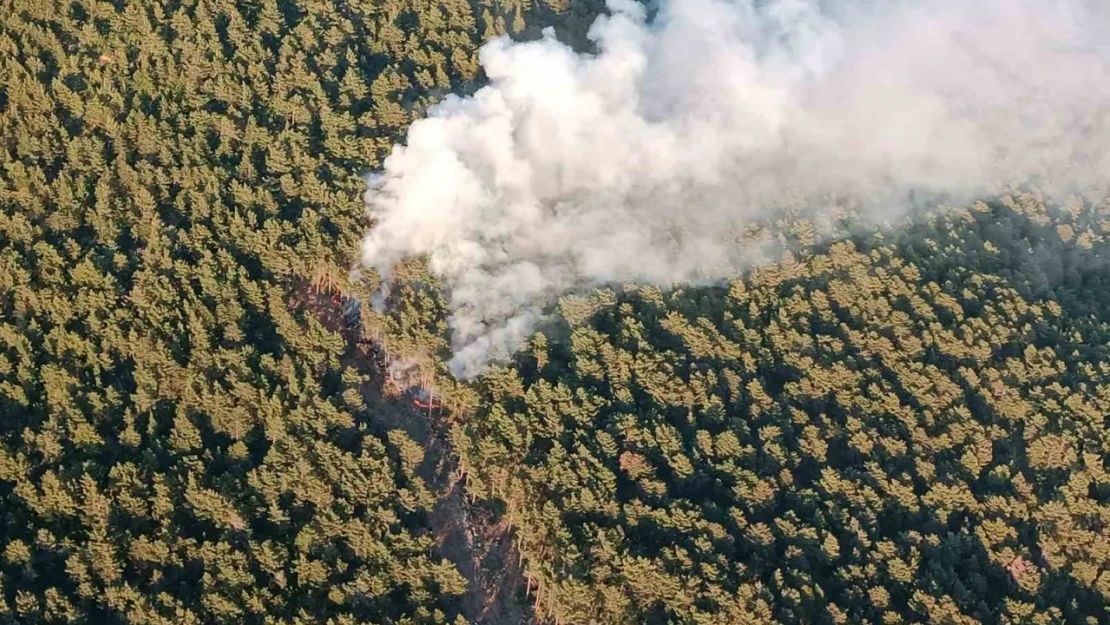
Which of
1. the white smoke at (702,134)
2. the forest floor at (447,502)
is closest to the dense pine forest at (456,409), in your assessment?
the forest floor at (447,502)

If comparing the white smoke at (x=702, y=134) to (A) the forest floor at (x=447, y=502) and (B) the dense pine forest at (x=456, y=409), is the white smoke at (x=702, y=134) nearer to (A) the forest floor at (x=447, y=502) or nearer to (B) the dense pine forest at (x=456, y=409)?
(B) the dense pine forest at (x=456, y=409)

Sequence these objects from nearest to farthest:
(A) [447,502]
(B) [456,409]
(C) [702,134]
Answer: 1. (A) [447,502]
2. (B) [456,409]
3. (C) [702,134]

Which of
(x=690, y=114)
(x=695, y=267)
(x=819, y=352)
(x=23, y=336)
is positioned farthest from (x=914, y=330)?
(x=23, y=336)

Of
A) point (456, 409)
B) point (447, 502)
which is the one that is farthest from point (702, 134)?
point (447, 502)

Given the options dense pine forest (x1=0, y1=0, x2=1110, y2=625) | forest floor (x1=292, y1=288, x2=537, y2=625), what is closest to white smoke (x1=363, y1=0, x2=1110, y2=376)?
dense pine forest (x1=0, y1=0, x2=1110, y2=625)

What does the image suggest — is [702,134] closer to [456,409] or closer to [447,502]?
[456,409]

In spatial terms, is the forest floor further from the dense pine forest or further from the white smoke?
the white smoke
